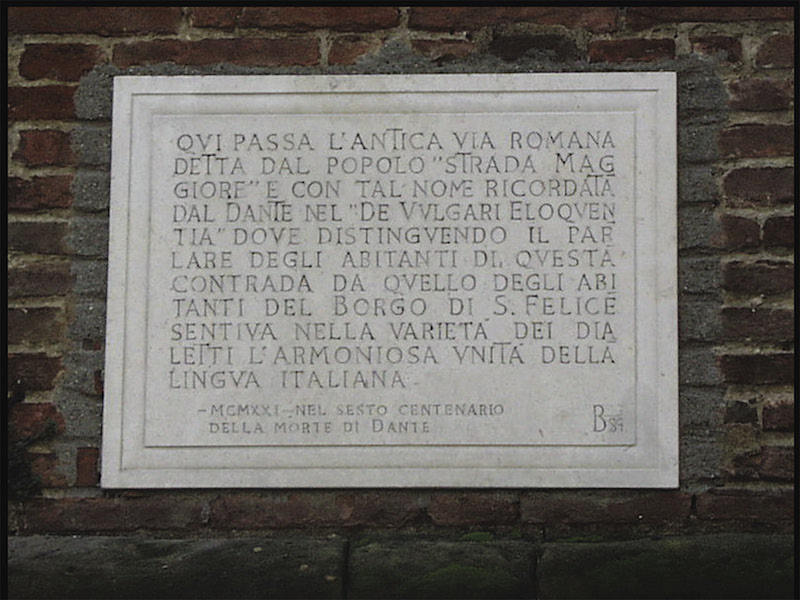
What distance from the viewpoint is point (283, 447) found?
9.93 ft

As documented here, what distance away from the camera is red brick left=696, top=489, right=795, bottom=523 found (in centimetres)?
302

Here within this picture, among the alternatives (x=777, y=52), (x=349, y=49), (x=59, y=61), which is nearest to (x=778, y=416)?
(x=777, y=52)

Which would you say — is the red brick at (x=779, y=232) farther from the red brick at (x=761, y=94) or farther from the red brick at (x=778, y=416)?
the red brick at (x=778, y=416)

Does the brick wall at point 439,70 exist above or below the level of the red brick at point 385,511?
above

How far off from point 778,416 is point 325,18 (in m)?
1.53

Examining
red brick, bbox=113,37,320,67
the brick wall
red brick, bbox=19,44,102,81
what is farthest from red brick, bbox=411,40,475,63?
red brick, bbox=19,44,102,81

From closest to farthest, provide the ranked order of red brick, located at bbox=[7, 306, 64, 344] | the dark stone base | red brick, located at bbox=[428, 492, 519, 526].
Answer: the dark stone base
red brick, located at bbox=[428, 492, 519, 526]
red brick, located at bbox=[7, 306, 64, 344]

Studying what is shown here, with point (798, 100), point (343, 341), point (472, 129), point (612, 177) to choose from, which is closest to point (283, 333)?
point (343, 341)

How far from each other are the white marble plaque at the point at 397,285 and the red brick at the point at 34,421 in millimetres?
160

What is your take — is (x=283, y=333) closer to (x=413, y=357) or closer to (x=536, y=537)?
(x=413, y=357)

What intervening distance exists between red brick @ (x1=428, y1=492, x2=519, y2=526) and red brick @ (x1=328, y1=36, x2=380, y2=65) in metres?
1.14

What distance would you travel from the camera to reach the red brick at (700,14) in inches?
124

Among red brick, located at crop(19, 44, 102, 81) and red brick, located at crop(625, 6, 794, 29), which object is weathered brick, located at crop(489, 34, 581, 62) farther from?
red brick, located at crop(19, 44, 102, 81)

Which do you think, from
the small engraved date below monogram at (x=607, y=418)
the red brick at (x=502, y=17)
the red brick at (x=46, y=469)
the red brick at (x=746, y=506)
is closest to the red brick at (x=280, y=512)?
the red brick at (x=46, y=469)
